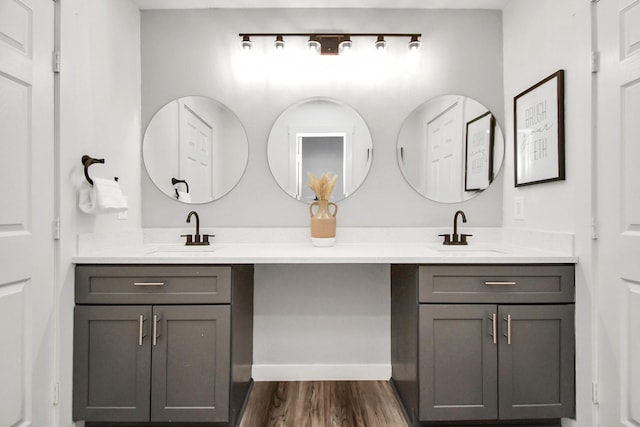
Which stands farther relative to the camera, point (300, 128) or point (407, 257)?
point (300, 128)

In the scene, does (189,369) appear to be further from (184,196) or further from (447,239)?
(447,239)

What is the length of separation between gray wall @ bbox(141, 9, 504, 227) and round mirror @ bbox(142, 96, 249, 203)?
0.17ft

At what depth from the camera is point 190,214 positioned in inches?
84.7

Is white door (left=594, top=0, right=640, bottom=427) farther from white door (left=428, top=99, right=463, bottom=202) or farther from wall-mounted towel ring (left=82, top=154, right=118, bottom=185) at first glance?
wall-mounted towel ring (left=82, top=154, right=118, bottom=185)

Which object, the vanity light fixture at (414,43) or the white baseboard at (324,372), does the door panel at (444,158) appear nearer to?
the vanity light fixture at (414,43)

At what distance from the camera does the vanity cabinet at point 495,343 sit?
1588 mm

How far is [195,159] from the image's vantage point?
224 centimetres

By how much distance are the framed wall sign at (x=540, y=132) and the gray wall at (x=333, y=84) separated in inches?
8.7

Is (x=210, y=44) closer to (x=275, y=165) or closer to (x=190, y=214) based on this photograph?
(x=275, y=165)

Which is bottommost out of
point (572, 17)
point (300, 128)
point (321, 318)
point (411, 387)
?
→ point (411, 387)

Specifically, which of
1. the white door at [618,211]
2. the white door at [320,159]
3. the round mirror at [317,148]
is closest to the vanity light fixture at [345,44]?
the round mirror at [317,148]

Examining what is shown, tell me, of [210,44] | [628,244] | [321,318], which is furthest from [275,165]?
[628,244]

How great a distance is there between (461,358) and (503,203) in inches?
44.1

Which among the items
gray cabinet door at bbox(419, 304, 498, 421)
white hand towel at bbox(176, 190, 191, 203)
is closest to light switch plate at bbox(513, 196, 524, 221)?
gray cabinet door at bbox(419, 304, 498, 421)
